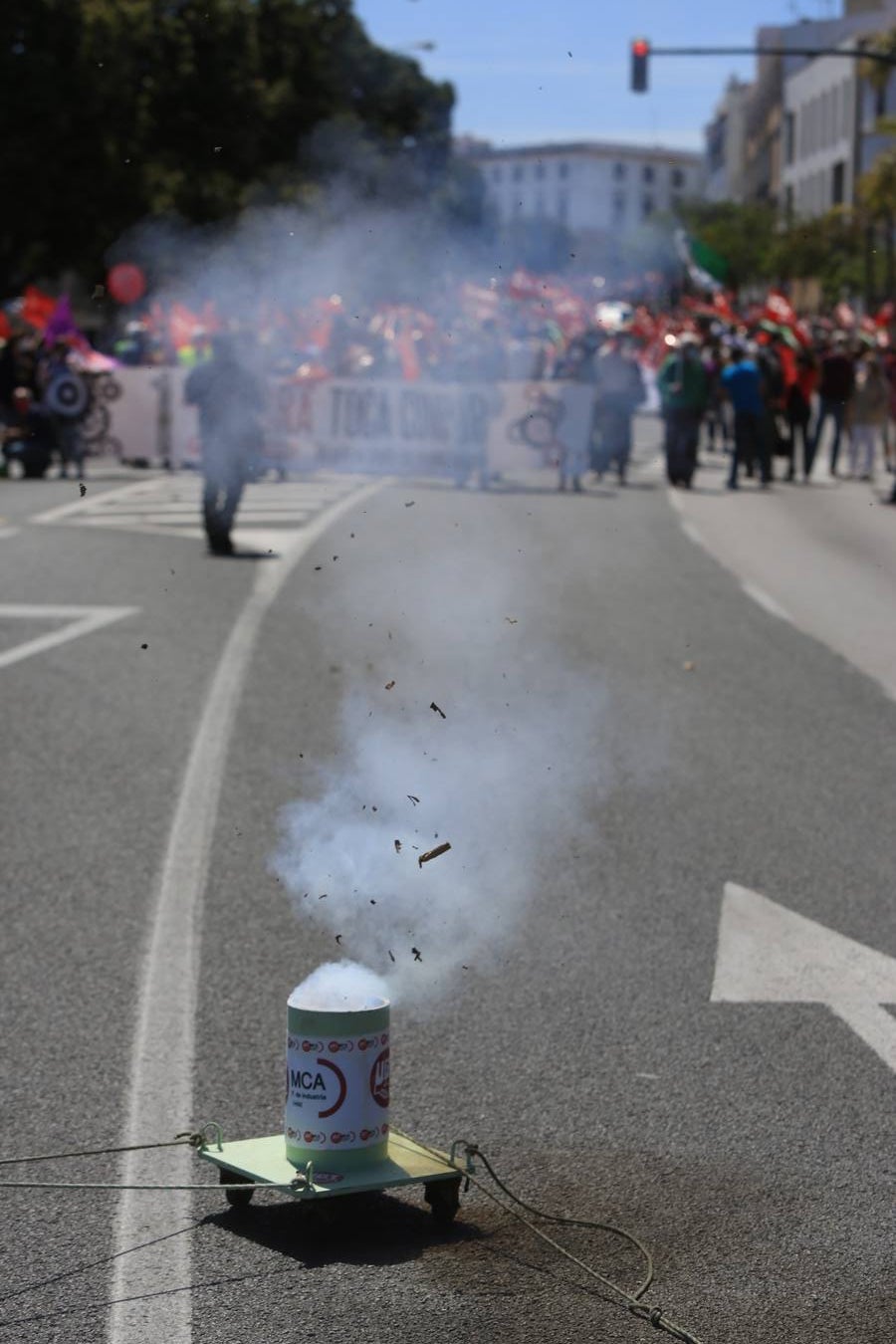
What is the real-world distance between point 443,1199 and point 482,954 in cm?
226

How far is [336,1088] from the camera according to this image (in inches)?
179

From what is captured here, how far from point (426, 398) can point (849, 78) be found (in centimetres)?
6538

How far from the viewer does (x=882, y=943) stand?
6.95 metres

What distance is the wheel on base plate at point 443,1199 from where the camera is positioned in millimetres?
4523

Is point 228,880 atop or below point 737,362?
below

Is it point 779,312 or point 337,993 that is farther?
point 779,312

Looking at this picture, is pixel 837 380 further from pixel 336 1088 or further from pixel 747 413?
pixel 336 1088

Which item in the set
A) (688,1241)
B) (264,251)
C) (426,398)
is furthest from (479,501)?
(688,1241)

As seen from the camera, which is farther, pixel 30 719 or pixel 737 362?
pixel 737 362

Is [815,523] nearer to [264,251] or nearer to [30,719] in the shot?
[30,719]

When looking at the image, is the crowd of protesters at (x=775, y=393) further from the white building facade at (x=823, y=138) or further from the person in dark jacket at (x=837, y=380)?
the white building facade at (x=823, y=138)

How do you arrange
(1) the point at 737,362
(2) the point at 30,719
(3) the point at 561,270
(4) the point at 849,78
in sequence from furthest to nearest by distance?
(4) the point at 849,78 → (1) the point at 737,362 → (2) the point at 30,719 → (3) the point at 561,270

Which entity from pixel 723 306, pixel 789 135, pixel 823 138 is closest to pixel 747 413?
pixel 723 306

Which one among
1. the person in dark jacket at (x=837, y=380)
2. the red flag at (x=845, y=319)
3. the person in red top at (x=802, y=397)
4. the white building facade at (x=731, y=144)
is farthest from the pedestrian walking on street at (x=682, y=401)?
the white building facade at (x=731, y=144)
